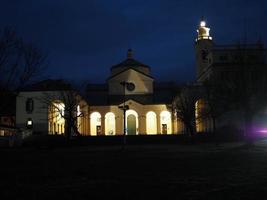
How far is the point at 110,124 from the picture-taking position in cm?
8025

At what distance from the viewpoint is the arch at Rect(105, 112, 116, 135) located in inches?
3132

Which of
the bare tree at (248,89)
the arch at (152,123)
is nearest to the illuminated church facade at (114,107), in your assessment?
the arch at (152,123)

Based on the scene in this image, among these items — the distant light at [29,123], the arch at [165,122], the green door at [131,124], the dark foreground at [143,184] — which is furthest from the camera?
the arch at [165,122]

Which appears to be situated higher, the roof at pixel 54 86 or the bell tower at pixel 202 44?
the bell tower at pixel 202 44

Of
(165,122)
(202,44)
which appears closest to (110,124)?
(165,122)

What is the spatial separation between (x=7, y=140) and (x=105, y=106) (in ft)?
89.7

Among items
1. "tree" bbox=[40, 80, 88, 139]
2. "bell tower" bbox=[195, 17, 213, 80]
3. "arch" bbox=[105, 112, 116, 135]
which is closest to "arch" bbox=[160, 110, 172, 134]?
"arch" bbox=[105, 112, 116, 135]

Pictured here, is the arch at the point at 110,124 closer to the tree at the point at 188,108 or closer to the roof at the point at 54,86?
the roof at the point at 54,86

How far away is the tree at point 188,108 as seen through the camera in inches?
2403

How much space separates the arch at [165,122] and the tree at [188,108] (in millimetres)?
12284

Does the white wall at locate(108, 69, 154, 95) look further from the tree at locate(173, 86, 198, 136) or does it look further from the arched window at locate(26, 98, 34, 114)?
the arched window at locate(26, 98, 34, 114)

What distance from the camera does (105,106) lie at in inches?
3132

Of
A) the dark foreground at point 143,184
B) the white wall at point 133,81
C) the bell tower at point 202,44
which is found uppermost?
the bell tower at point 202,44

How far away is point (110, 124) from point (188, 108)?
22.3 meters
